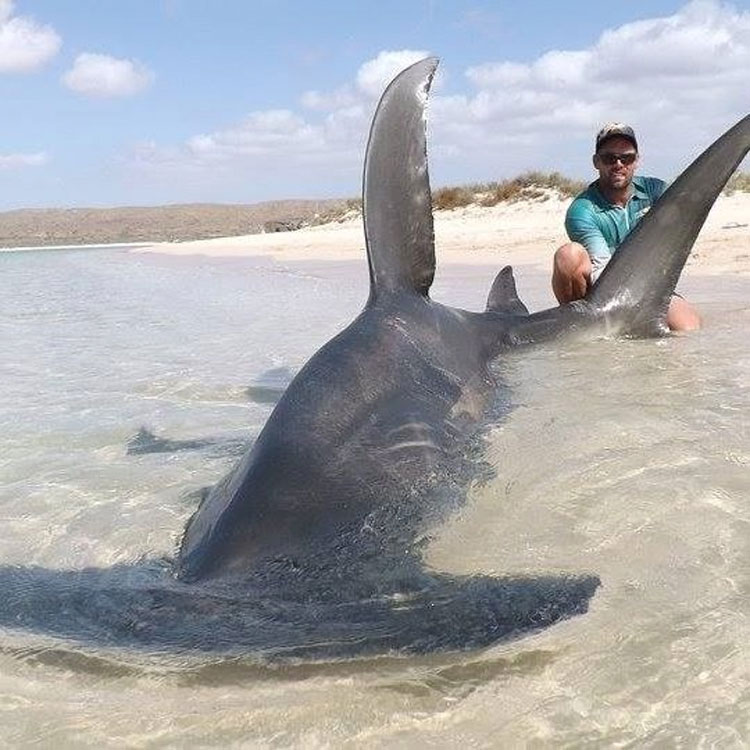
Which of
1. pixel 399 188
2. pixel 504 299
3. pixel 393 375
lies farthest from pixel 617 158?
pixel 393 375

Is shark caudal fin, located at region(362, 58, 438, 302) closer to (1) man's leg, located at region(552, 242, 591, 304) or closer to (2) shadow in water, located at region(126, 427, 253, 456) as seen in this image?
(2) shadow in water, located at region(126, 427, 253, 456)

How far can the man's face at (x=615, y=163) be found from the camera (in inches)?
208

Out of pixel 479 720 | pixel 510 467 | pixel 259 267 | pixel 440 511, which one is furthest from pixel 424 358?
pixel 259 267

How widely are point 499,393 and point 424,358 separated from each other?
0.61 metres

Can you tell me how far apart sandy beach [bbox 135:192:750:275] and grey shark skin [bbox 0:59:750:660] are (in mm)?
7594

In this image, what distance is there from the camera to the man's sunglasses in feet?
17.5

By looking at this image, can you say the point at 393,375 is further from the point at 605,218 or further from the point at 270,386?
the point at 605,218

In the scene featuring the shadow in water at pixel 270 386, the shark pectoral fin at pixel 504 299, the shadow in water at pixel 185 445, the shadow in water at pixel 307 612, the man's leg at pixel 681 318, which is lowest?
the shadow in water at pixel 185 445

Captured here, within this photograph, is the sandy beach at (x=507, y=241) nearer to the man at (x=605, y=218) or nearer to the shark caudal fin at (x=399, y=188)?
the man at (x=605, y=218)

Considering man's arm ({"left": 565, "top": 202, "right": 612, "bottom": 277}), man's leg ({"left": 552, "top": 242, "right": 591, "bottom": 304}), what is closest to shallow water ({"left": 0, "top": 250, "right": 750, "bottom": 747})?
man's leg ({"left": 552, "top": 242, "right": 591, "bottom": 304})

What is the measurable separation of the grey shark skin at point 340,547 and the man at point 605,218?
8.50 feet

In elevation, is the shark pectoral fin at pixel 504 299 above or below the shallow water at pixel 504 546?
above

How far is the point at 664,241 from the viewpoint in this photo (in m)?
4.18

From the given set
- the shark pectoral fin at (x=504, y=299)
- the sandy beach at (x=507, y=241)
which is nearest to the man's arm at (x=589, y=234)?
the shark pectoral fin at (x=504, y=299)
